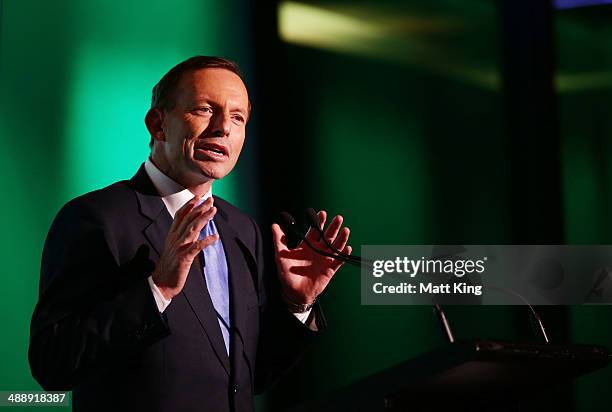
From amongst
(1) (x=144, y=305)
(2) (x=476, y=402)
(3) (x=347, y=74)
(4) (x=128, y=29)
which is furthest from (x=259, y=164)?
(2) (x=476, y=402)

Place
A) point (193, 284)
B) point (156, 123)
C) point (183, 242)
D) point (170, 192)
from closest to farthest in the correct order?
point (183, 242) → point (193, 284) → point (170, 192) → point (156, 123)

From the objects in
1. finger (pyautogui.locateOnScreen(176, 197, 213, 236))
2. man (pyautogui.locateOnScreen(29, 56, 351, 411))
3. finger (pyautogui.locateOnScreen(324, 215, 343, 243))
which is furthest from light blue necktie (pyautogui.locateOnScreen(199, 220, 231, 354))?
finger (pyautogui.locateOnScreen(176, 197, 213, 236))

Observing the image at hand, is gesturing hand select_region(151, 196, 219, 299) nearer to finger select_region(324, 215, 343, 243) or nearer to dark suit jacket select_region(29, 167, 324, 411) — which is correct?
dark suit jacket select_region(29, 167, 324, 411)

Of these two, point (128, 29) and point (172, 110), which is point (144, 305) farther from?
point (128, 29)

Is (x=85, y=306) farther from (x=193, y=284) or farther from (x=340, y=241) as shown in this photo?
(x=340, y=241)

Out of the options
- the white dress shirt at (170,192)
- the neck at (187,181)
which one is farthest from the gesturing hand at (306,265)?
the neck at (187,181)

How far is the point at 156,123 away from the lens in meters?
2.15

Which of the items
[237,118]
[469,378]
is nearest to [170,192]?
[237,118]

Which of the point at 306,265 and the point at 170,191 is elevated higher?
the point at 170,191

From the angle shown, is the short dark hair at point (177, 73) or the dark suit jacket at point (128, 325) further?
the short dark hair at point (177, 73)

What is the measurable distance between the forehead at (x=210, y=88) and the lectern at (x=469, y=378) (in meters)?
0.89

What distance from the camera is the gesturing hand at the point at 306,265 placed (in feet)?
6.46

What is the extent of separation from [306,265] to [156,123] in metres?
0.53

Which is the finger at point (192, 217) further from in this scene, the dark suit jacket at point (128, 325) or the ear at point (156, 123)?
the ear at point (156, 123)
